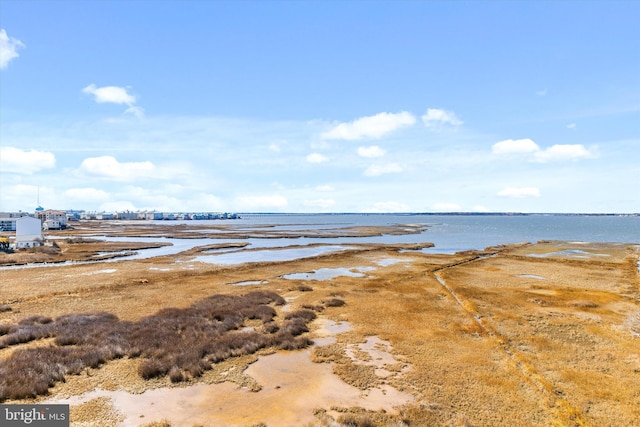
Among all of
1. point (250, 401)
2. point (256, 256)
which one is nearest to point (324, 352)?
point (250, 401)

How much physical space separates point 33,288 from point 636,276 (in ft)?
226

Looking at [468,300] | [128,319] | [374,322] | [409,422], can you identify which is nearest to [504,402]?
[409,422]

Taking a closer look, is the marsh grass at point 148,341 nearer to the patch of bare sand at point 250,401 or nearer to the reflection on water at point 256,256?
the patch of bare sand at point 250,401

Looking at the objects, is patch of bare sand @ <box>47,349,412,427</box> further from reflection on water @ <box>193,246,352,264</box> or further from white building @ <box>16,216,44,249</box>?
white building @ <box>16,216,44,249</box>

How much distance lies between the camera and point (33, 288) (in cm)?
3431

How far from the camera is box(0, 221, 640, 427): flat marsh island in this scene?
13.3 m

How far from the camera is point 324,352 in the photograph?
1888cm

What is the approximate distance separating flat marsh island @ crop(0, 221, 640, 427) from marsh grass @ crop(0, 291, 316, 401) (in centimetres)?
10

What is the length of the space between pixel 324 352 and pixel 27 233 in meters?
78.4

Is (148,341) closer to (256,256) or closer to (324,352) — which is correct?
(324,352)

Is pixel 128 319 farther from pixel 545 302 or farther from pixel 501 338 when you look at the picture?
pixel 545 302

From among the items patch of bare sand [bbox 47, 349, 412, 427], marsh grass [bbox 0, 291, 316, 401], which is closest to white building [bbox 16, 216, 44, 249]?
marsh grass [bbox 0, 291, 316, 401]

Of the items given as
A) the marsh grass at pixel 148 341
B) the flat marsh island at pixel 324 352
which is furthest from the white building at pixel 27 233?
the marsh grass at pixel 148 341

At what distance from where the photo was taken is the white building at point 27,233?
219ft
